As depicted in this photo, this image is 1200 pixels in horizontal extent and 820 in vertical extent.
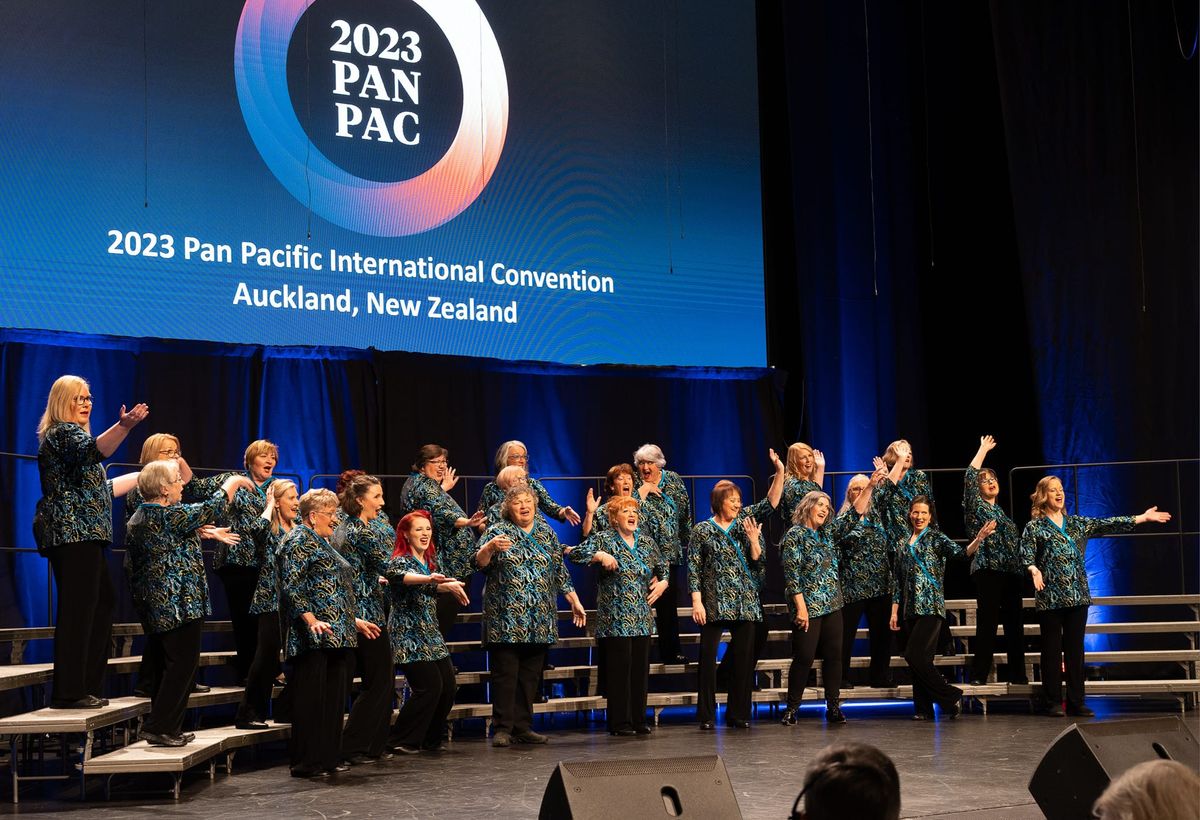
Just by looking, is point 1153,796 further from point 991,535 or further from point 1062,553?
point 991,535

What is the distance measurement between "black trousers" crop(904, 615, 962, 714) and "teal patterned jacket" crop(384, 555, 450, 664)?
3363 mm

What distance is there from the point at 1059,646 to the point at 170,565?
6001mm

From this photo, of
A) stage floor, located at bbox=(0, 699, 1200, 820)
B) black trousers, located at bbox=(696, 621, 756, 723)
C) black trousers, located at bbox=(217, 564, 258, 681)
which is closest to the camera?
stage floor, located at bbox=(0, 699, 1200, 820)

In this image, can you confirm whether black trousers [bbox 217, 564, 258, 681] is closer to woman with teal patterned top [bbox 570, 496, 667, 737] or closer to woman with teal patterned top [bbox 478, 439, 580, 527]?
woman with teal patterned top [bbox 478, 439, 580, 527]

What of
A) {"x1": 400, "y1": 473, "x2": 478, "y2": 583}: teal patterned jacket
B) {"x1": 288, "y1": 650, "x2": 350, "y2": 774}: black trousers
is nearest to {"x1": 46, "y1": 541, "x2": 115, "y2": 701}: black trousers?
{"x1": 288, "y1": 650, "x2": 350, "y2": 774}: black trousers

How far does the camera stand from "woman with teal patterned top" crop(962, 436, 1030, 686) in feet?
31.3

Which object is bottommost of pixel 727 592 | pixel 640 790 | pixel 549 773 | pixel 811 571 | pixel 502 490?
pixel 549 773

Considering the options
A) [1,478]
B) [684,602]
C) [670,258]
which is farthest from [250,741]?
[670,258]

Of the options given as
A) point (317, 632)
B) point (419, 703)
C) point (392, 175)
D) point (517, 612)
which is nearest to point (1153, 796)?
point (317, 632)

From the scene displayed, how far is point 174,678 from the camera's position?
6.36m

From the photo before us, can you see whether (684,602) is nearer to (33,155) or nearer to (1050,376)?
(1050,376)

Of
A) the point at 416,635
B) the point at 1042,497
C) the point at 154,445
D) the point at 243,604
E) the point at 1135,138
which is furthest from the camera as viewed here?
the point at 1135,138

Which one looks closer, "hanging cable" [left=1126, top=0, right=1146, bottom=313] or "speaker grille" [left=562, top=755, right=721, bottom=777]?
"speaker grille" [left=562, top=755, right=721, bottom=777]

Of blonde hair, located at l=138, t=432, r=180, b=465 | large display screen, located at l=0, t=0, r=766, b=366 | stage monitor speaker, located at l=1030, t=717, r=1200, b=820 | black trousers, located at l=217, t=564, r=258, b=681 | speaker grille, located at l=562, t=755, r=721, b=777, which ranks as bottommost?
stage monitor speaker, located at l=1030, t=717, r=1200, b=820
